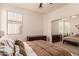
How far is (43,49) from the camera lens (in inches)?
67.4

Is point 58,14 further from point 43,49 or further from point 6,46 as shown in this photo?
point 6,46

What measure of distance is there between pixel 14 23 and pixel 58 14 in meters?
0.71

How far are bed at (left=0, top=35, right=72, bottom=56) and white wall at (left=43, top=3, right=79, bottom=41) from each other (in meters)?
0.27

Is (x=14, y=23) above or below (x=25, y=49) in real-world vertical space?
above

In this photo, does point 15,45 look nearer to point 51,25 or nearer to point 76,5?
point 51,25

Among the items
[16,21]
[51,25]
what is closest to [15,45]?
[16,21]

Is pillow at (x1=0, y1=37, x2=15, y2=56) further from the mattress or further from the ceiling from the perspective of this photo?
the ceiling

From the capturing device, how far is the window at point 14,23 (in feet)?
5.59

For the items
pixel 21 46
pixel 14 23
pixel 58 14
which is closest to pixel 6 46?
pixel 21 46

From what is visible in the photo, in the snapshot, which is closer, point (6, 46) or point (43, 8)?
point (6, 46)

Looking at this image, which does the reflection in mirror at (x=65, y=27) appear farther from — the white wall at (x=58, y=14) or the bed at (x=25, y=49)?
the bed at (x=25, y=49)

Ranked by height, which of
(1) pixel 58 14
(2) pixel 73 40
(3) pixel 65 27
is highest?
(1) pixel 58 14

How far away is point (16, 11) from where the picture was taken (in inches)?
68.4

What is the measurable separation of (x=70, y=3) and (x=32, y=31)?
2.40 feet
